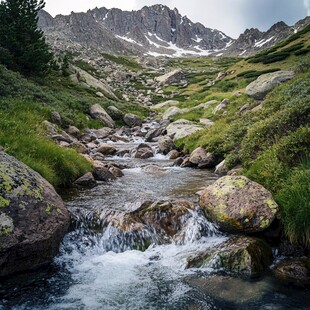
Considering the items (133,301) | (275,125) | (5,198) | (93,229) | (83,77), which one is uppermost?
(83,77)

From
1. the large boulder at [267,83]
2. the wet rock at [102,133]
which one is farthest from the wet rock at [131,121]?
the large boulder at [267,83]

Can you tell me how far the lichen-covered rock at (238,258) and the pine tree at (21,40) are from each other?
99.9ft

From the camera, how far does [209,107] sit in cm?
3778

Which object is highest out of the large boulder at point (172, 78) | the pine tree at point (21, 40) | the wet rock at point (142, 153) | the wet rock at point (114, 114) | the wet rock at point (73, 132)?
the large boulder at point (172, 78)

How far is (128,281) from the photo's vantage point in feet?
23.0

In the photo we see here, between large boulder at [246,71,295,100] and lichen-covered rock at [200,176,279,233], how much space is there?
18753mm

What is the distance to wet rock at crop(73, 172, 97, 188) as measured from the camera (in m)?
12.4

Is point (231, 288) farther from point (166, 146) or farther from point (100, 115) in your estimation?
point (100, 115)

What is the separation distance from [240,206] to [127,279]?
3615 mm

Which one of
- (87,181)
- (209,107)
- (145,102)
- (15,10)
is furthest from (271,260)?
(145,102)

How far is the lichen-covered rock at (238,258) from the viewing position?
733 cm

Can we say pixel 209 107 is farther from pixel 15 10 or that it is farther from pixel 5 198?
pixel 5 198

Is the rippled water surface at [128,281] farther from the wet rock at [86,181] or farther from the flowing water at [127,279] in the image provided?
the wet rock at [86,181]

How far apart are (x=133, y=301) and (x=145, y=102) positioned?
69.5 m
